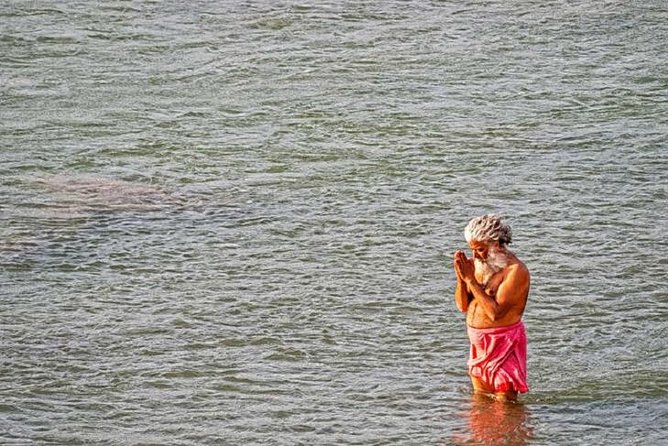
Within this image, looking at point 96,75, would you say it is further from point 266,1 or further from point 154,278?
point 154,278

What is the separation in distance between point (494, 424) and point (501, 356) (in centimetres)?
37

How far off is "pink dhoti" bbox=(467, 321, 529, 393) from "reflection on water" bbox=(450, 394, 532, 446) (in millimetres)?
148

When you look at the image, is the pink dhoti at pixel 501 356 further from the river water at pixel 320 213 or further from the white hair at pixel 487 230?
the white hair at pixel 487 230

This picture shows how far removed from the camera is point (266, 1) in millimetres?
14961

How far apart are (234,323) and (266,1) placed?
24.1 ft

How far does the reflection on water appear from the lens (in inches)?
266

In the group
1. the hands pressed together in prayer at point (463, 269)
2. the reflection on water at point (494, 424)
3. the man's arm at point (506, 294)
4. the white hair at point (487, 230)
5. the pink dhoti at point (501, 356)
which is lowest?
the reflection on water at point (494, 424)

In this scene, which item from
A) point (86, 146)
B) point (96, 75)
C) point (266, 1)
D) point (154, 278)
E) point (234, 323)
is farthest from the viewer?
point (266, 1)

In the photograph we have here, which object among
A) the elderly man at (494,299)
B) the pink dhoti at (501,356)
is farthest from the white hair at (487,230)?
the pink dhoti at (501,356)

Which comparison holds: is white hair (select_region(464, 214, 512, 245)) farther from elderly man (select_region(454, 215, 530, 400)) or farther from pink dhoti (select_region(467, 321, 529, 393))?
pink dhoti (select_region(467, 321, 529, 393))

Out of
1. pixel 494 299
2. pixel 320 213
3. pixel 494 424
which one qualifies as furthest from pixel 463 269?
pixel 320 213

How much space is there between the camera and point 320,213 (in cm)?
988

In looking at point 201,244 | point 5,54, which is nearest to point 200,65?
point 5,54

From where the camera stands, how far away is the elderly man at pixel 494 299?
21.6 feet
